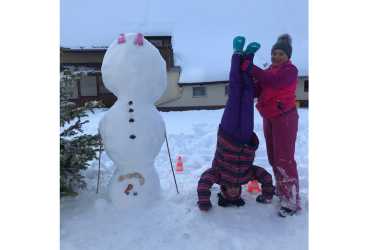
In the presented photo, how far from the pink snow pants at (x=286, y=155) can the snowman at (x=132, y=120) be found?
111cm

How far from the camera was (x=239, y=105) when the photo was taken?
302 cm

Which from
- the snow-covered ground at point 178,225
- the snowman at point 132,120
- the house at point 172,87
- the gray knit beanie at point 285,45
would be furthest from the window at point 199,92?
the gray knit beanie at point 285,45

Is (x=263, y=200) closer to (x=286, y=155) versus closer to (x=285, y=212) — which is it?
(x=285, y=212)

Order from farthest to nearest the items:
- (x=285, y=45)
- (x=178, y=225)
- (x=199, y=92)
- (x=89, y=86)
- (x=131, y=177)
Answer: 1. (x=89, y=86)
2. (x=199, y=92)
3. (x=131, y=177)
4. (x=285, y=45)
5. (x=178, y=225)

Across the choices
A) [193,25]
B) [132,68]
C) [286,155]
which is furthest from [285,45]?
[193,25]

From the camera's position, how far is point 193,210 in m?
3.16

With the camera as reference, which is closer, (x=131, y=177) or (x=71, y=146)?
(x=131, y=177)

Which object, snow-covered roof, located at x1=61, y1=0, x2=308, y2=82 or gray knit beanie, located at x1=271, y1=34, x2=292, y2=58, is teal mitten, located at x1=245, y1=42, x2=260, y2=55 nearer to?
gray knit beanie, located at x1=271, y1=34, x2=292, y2=58

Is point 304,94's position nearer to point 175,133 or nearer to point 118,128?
point 175,133

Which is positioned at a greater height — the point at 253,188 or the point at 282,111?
the point at 282,111

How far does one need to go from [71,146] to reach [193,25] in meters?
10.3

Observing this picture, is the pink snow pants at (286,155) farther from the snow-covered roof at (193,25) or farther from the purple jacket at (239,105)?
the snow-covered roof at (193,25)

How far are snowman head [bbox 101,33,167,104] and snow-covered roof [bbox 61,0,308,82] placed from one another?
28.1ft
